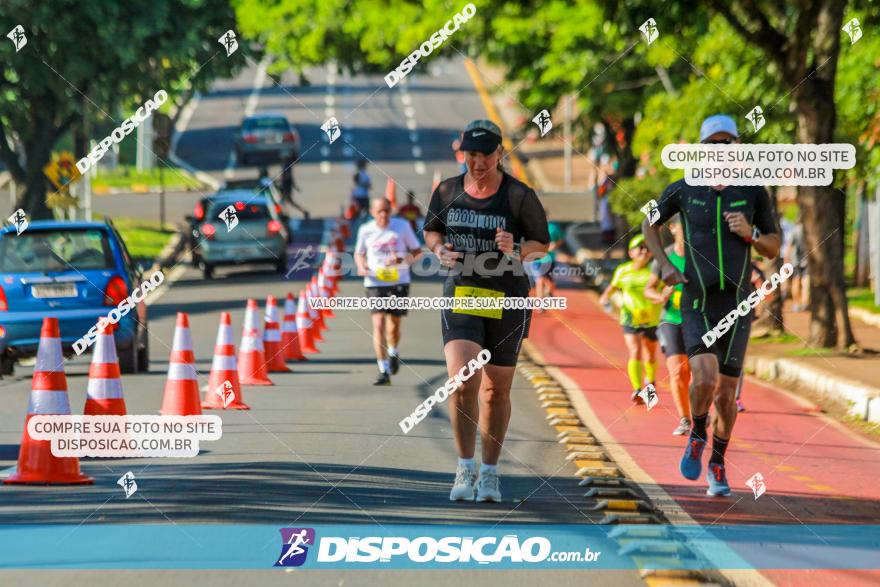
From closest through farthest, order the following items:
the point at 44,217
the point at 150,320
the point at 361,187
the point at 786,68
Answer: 1. the point at 786,68
2. the point at 150,320
3. the point at 44,217
4. the point at 361,187

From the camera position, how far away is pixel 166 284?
34469 millimetres

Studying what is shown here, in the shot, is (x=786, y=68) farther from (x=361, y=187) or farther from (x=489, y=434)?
(x=361, y=187)

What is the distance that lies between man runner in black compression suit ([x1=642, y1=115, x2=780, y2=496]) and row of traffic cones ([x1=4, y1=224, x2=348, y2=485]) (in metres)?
3.44

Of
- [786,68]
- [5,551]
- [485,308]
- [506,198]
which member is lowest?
[5,551]

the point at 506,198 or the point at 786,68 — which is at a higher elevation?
the point at 786,68

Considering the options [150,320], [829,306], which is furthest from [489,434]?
[150,320]

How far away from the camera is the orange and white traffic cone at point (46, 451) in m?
9.95

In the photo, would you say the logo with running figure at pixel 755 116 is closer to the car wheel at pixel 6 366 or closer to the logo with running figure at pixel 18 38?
the car wheel at pixel 6 366

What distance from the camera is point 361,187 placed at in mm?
41188

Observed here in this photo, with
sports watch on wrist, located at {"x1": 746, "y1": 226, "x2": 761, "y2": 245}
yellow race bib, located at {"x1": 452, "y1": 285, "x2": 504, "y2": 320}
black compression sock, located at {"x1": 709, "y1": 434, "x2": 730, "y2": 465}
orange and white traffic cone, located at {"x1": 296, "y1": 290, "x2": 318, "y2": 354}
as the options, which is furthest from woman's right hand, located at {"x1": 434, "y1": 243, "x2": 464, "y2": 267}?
orange and white traffic cone, located at {"x1": 296, "y1": 290, "x2": 318, "y2": 354}

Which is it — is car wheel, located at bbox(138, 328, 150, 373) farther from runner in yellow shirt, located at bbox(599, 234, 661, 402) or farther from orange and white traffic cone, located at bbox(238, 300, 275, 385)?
runner in yellow shirt, located at bbox(599, 234, 661, 402)

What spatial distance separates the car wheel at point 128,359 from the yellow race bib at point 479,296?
28.6 ft

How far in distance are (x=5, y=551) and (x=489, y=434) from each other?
2809mm

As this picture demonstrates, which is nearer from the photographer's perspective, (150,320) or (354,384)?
(354,384)
